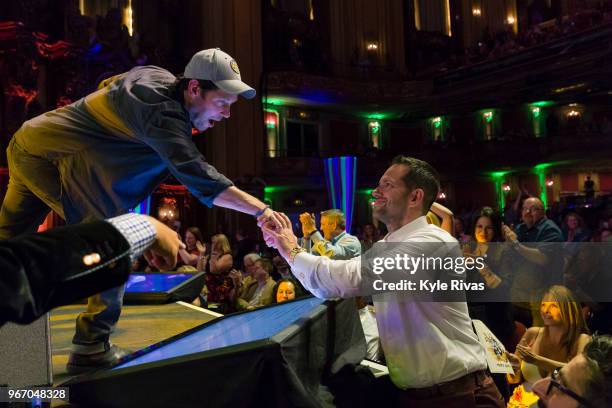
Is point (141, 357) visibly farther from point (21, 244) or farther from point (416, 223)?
point (416, 223)

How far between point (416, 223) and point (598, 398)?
0.90 metres

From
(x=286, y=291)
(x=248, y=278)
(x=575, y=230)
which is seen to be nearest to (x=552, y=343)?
(x=286, y=291)

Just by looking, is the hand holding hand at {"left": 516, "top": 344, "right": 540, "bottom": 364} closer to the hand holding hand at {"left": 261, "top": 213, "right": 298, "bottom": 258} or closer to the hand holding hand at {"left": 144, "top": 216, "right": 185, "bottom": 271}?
the hand holding hand at {"left": 261, "top": 213, "right": 298, "bottom": 258}

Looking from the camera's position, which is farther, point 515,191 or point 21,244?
point 515,191

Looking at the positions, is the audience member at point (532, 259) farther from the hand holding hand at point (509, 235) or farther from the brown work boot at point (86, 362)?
the brown work boot at point (86, 362)

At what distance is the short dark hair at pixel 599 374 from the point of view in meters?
1.96

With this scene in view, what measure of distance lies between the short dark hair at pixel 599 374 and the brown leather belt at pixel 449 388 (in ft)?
1.27

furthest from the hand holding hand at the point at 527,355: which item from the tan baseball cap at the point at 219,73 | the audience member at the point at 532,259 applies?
the tan baseball cap at the point at 219,73

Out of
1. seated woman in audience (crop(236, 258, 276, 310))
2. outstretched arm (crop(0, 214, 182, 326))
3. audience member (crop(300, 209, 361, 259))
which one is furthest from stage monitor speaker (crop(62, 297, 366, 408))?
seated woman in audience (crop(236, 258, 276, 310))

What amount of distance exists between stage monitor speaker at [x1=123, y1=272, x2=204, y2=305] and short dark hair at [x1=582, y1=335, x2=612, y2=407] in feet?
9.67

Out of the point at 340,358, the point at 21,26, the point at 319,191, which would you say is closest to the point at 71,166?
the point at 340,358

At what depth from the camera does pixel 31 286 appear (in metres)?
0.96

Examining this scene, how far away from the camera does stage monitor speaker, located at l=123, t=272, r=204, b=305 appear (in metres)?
4.23

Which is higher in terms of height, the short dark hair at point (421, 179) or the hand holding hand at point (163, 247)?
the short dark hair at point (421, 179)
